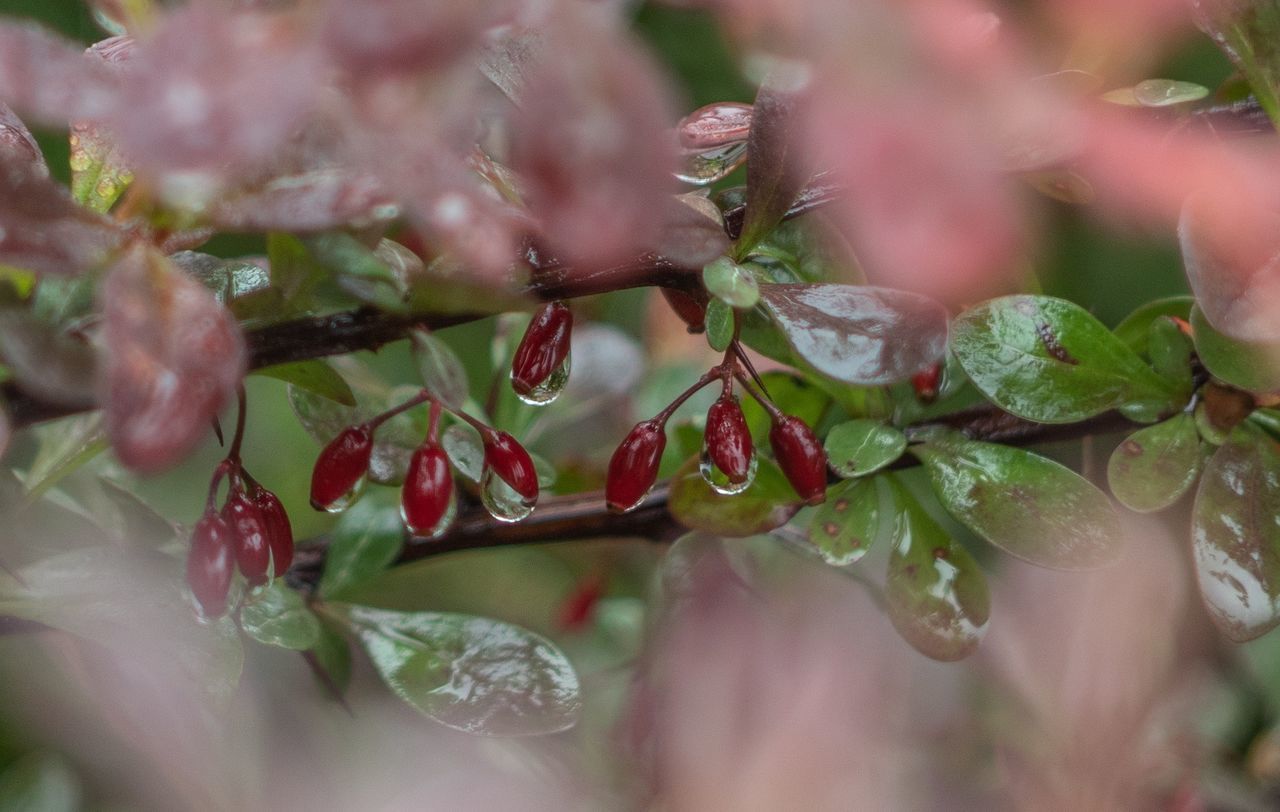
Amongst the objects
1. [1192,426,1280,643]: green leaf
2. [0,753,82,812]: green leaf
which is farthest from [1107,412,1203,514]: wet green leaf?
[0,753,82,812]: green leaf

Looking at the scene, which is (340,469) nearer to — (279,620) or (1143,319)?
(279,620)

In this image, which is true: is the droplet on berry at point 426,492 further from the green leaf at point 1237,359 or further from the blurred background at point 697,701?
the green leaf at point 1237,359

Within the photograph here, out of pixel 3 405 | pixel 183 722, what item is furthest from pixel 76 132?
pixel 183 722

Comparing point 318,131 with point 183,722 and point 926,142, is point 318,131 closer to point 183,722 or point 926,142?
point 926,142

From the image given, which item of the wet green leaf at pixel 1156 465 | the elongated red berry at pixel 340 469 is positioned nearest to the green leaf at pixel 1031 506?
the wet green leaf at pixel 1156 465

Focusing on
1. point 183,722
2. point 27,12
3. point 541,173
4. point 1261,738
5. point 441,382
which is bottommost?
point 1261,738

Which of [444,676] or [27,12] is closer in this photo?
[444,676]

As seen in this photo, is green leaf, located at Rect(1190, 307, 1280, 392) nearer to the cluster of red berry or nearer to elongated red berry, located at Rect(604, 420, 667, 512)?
elongated red berry, located at Rect(604, 420, 667, 512)
